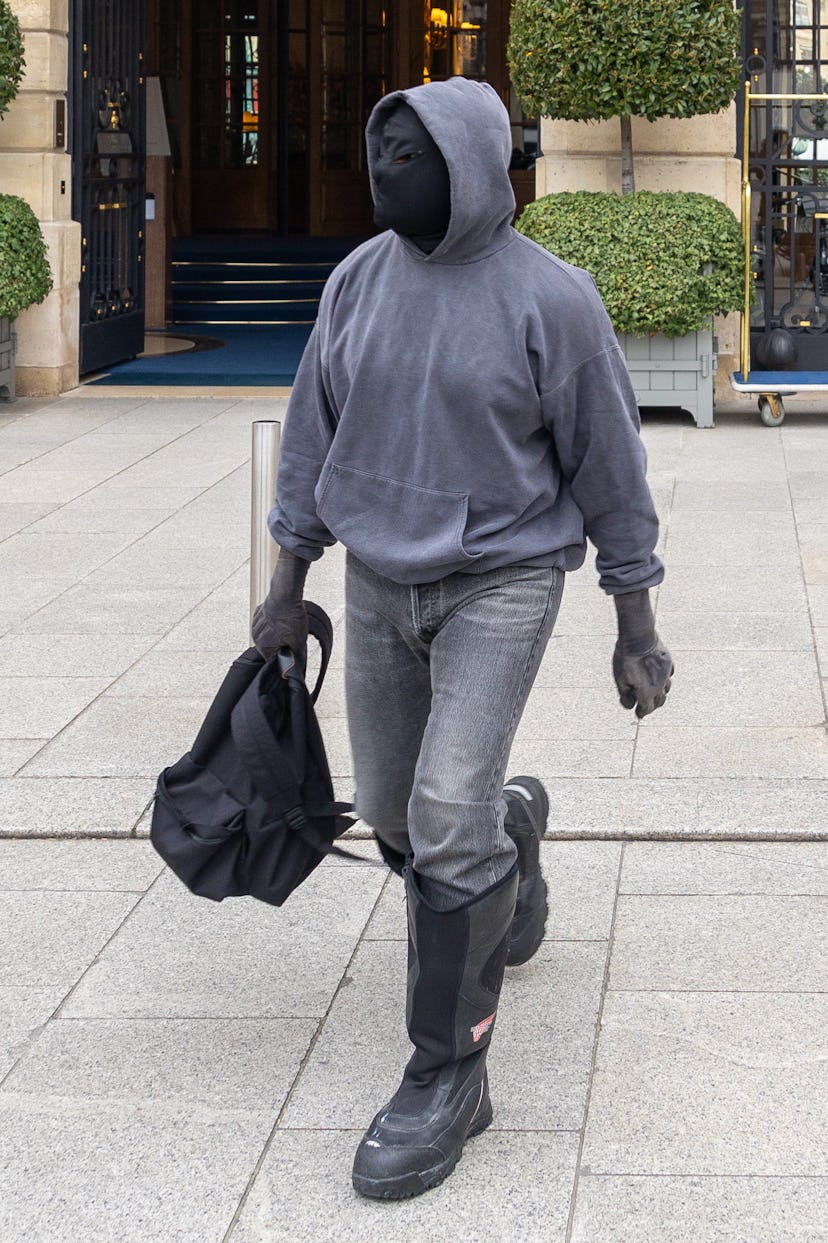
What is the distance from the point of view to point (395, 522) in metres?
3.00

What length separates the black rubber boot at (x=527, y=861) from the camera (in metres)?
3.56

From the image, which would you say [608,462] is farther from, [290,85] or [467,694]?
[290,85]

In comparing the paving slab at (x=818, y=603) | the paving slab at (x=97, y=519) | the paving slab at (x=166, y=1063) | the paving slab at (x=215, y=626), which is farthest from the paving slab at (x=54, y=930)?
the paving slab at (x=97, y=519)

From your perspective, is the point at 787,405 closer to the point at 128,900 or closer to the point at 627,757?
the point at 627,757

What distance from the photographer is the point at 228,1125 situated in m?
3.13

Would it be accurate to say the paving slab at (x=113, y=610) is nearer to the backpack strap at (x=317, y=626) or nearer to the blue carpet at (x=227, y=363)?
the backpack strap at (x=317, y=626)

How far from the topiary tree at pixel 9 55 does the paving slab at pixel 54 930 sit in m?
8.15

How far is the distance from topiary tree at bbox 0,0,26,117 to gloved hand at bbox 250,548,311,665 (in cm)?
875

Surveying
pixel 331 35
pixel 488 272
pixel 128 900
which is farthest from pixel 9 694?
pixel 331 35

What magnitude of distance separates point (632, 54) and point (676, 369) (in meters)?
1.84

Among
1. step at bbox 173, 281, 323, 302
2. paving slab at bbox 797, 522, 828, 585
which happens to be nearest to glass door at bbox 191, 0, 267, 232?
step at bbox 173, 281, 323, 302

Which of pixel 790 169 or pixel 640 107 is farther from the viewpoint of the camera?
pixel 790 169

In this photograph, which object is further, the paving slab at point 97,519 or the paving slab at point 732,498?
the paving slab at point 732,498

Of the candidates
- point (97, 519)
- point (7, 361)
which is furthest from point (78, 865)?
point (7, 361)
